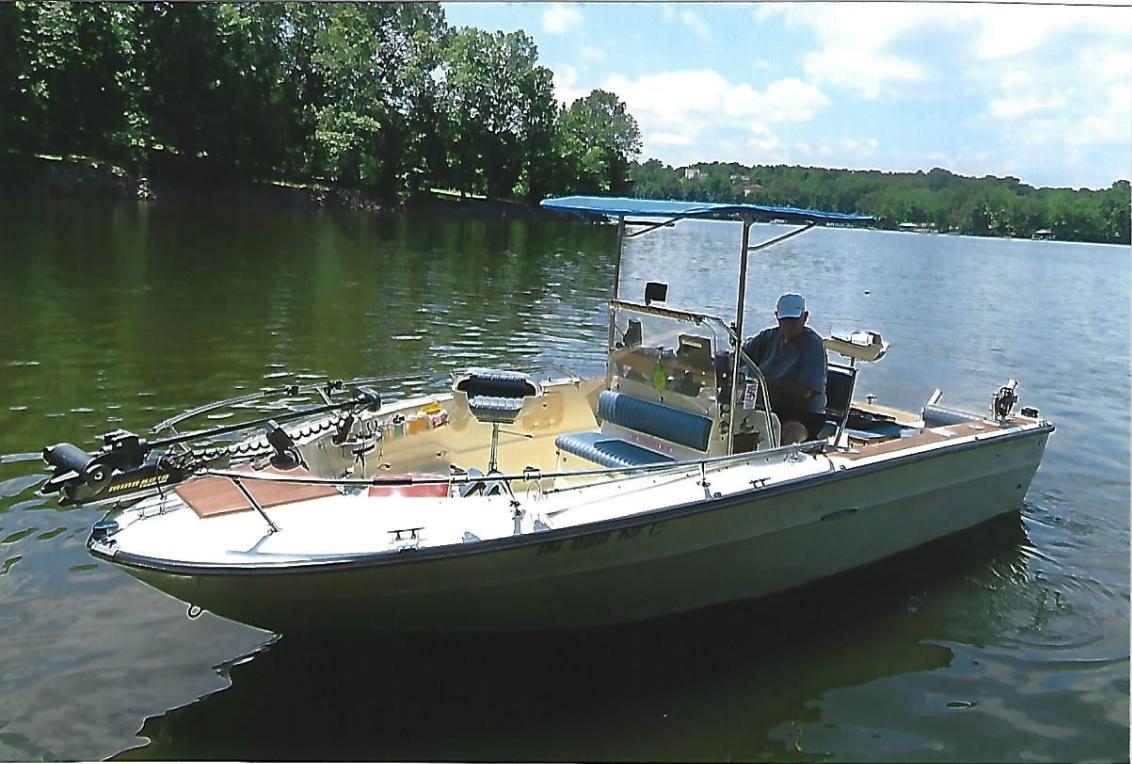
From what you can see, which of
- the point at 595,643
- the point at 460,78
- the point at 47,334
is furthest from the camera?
the point at 460,78

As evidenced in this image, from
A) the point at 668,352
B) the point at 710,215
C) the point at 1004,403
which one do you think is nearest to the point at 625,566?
the point at 668,352

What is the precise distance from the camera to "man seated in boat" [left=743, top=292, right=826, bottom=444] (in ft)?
22.6

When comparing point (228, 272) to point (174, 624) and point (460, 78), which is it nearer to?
point (174, 624)

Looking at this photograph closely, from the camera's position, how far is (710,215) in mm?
6336

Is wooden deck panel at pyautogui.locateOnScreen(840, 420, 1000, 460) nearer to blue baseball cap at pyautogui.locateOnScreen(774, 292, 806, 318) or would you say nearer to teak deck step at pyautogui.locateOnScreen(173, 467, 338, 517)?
blue baseball cap at pyautogui.locateOnScreen(774, 292, 806, 318)

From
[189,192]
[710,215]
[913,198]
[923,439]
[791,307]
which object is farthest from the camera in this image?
[189,192]

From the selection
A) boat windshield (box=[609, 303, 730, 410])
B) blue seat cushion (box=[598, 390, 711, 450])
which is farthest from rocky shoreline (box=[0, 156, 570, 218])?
blue seat cushion (box=[598, 390, 711, 450])

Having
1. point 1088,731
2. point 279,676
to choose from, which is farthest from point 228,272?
point 1088,731

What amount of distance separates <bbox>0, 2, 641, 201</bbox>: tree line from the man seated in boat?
1516 inches

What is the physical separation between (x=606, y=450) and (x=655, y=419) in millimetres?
410

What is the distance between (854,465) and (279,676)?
12.4 ft

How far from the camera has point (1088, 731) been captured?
545cm

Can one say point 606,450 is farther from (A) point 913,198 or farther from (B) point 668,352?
(A) point 913,198

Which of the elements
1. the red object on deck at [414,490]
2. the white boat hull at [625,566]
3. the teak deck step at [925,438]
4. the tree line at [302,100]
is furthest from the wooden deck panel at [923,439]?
the tree line at [302,100]
